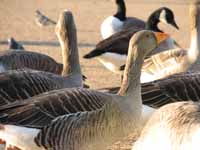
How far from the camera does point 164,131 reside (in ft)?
15.3

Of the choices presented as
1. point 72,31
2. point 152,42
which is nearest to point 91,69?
point 72,31

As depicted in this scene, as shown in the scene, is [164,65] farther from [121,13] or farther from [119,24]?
[121,13]

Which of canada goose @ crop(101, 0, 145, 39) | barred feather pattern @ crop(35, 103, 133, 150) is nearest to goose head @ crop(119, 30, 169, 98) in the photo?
barred feather pattern @ crop(35, 103, 133, 150)

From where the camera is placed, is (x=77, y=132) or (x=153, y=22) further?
(x=153, y=22)

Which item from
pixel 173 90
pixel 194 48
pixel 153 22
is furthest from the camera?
pixel 153 22

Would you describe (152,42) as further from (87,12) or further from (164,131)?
(87,12)

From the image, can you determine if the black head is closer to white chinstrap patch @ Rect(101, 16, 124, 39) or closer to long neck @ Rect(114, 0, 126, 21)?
white chinstrap patch @ Rect(101, 16, 124, 39)

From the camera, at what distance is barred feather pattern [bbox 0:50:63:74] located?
7.65 m

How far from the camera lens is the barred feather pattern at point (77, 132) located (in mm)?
5297

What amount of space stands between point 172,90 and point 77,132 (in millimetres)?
1512

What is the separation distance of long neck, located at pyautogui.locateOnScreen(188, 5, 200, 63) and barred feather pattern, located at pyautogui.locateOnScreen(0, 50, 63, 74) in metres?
1.66

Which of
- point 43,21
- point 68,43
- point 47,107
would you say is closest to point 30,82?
point 47,107

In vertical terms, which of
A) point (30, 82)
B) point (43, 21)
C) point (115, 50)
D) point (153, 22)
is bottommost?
point (43, 21)

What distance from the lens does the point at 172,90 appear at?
6.52 m
